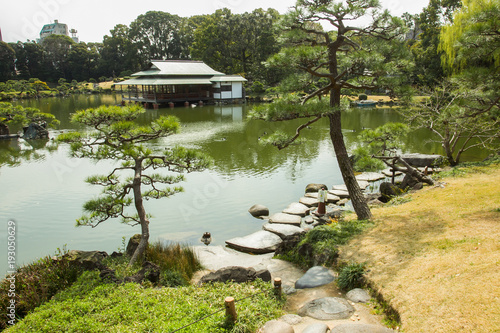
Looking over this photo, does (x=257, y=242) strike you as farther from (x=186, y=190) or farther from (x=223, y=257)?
(x=186, y=190)

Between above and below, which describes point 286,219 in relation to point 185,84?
below

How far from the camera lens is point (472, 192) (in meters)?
6.26

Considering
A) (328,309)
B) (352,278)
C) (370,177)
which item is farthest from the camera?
(370,177)

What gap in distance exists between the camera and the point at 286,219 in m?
6.92

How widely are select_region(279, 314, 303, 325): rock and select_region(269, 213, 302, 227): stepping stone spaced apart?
12.0 feet

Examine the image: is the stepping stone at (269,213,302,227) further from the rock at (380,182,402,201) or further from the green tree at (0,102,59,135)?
the green tree at (0,102,59,135)

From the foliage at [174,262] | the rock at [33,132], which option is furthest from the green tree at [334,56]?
the rock at [33,132]

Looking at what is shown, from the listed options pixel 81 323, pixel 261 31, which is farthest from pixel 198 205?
pixel 261 31

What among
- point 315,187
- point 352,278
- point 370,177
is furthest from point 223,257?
point 370,177

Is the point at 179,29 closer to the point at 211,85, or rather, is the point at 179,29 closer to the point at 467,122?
the point at 211,85

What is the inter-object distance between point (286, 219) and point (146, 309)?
4.08m

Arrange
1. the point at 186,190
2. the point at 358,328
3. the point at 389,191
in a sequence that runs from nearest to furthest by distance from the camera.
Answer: the point at 358,328 < the point at 389,191 < the point at 186,190

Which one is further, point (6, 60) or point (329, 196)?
point (6, 60)

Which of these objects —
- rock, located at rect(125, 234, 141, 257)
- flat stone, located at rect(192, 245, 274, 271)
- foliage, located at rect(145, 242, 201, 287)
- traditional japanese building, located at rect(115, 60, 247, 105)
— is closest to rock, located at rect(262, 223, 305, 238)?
flat stone, located at rect(192, 245, 274, 271)
